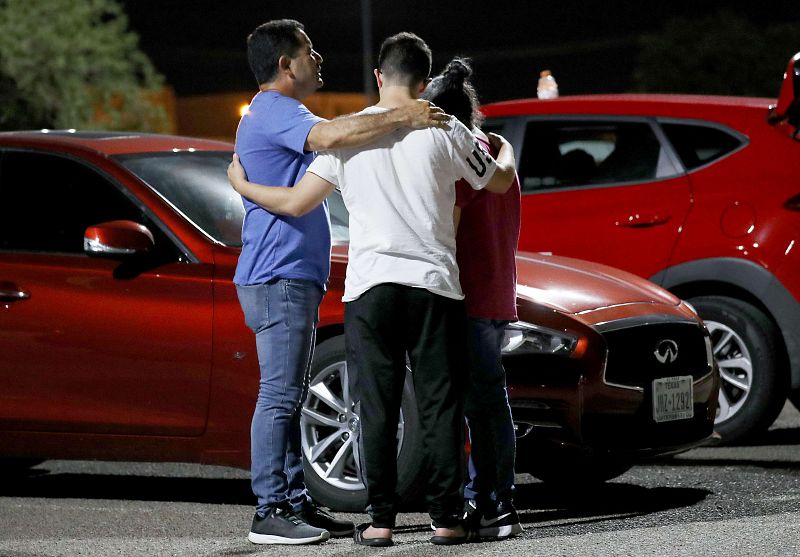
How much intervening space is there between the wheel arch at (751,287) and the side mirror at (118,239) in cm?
308

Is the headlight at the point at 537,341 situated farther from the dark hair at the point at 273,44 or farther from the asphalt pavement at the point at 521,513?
the dark hair at the point at 273,44

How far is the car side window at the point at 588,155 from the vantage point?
8.58 m

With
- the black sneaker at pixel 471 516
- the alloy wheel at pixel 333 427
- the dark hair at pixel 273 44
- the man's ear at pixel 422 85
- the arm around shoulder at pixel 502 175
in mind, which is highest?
the dark hair at pixel 273 44

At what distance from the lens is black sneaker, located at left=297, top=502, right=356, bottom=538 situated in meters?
5.82

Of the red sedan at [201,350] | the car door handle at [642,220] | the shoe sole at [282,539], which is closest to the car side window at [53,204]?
the red sedan at [201,350]

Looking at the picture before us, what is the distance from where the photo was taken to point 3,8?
4278 centimetres

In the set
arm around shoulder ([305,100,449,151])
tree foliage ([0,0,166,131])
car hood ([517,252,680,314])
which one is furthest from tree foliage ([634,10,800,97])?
arm around shoulder ([305,100,449,151])

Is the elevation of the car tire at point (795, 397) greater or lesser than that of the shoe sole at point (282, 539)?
lesser

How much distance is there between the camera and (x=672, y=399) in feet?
21.1

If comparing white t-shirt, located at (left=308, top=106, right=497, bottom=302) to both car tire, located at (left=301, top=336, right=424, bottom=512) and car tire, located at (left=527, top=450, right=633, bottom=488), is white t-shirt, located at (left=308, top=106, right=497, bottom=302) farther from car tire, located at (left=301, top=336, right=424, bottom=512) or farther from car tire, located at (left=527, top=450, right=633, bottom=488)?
car tire, located at (left=527, top=450, right=633, bottom=488)

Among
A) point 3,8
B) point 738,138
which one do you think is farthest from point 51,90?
point 738,138

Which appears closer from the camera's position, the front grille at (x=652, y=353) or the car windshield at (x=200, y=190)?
the front grille at (x=652, y=353)

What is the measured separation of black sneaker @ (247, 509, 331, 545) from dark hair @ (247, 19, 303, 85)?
1590 mm

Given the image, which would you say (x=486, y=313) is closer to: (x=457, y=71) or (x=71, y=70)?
(x=457, y=71)
